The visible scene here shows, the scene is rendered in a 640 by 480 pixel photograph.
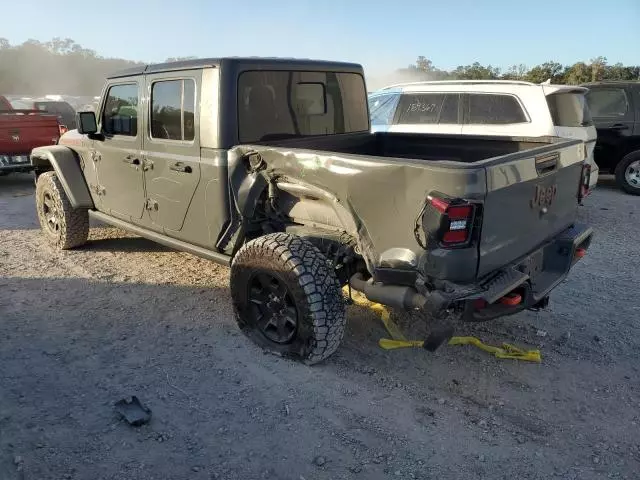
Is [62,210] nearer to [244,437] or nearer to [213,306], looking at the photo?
[213,306]

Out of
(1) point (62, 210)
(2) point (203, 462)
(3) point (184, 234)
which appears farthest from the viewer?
(1) point (62, 210)

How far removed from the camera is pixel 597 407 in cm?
311

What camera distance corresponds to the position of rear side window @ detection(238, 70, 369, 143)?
3.95m

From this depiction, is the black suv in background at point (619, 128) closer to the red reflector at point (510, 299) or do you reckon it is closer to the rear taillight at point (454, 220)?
the red reflector at point (510, 299)

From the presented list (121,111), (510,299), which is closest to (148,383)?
(510,299)

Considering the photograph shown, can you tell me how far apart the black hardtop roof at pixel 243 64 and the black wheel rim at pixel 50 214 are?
181 cm

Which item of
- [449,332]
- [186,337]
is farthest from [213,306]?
[449,332]

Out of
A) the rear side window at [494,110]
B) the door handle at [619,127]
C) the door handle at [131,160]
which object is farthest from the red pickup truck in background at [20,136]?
the door handle at [619,127]

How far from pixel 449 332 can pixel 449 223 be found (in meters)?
0.66

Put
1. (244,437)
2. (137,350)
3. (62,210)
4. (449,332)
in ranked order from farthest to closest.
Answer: (62,210) < (137,350) < (449,332) < (244,437)

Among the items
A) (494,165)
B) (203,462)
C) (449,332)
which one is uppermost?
(494,165)

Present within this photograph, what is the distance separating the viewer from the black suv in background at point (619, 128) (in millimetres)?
9359

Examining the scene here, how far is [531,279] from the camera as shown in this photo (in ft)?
11.3

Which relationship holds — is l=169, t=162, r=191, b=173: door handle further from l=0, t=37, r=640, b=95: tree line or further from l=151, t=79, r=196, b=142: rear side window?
l=0, t=37, r=640, b=95: tree line
